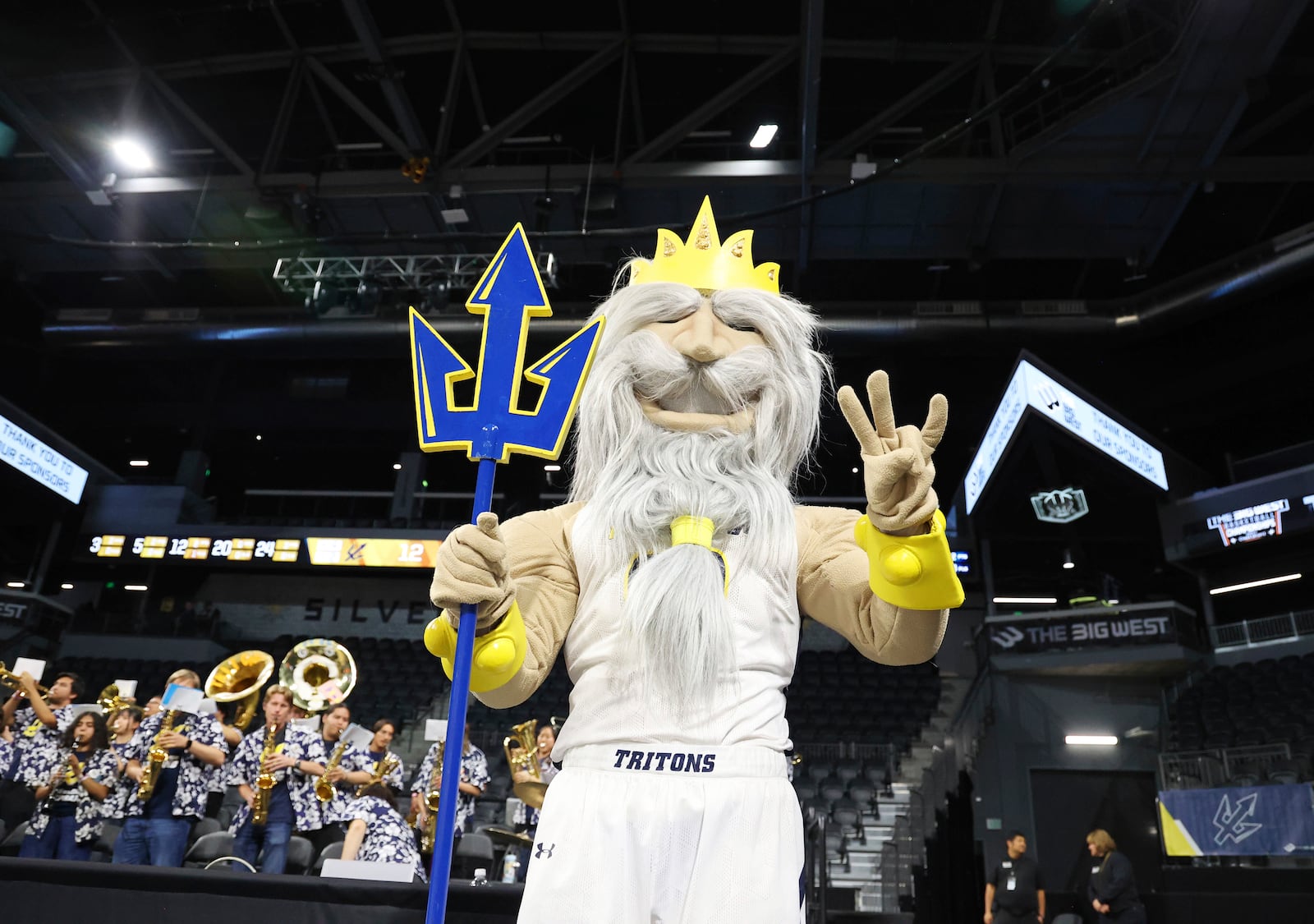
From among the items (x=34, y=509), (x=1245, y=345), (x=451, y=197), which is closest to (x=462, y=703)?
(x=451, y=197)

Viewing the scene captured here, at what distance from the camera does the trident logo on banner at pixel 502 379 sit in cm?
209

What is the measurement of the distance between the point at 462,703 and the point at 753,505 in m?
0.76

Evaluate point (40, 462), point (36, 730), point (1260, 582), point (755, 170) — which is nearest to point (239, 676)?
point (36, 730)

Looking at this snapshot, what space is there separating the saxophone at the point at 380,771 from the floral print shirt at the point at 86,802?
58.4 inches

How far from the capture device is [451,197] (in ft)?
38.4

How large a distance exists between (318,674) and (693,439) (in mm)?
6916

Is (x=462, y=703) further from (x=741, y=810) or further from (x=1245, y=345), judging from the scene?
(x=1245, y=345)

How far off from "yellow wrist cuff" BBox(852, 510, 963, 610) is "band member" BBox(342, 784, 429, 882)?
14.2 ft

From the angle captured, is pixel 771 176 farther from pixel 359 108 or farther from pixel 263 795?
pixel 263 795

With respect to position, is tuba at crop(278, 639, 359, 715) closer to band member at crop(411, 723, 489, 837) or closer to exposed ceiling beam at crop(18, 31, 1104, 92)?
band member at crop(411, 723, 489, 837)

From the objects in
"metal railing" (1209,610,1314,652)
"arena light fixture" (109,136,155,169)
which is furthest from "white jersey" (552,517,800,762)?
"metal railing" (1209,610,1314,652)

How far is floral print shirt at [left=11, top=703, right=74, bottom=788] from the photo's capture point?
6.36 meters

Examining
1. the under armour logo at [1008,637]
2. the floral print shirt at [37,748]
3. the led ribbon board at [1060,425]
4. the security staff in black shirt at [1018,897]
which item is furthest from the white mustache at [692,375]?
the under armour logo at [1008,637]

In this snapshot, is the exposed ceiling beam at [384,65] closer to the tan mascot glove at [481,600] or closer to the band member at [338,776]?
the band member at [338,776]
